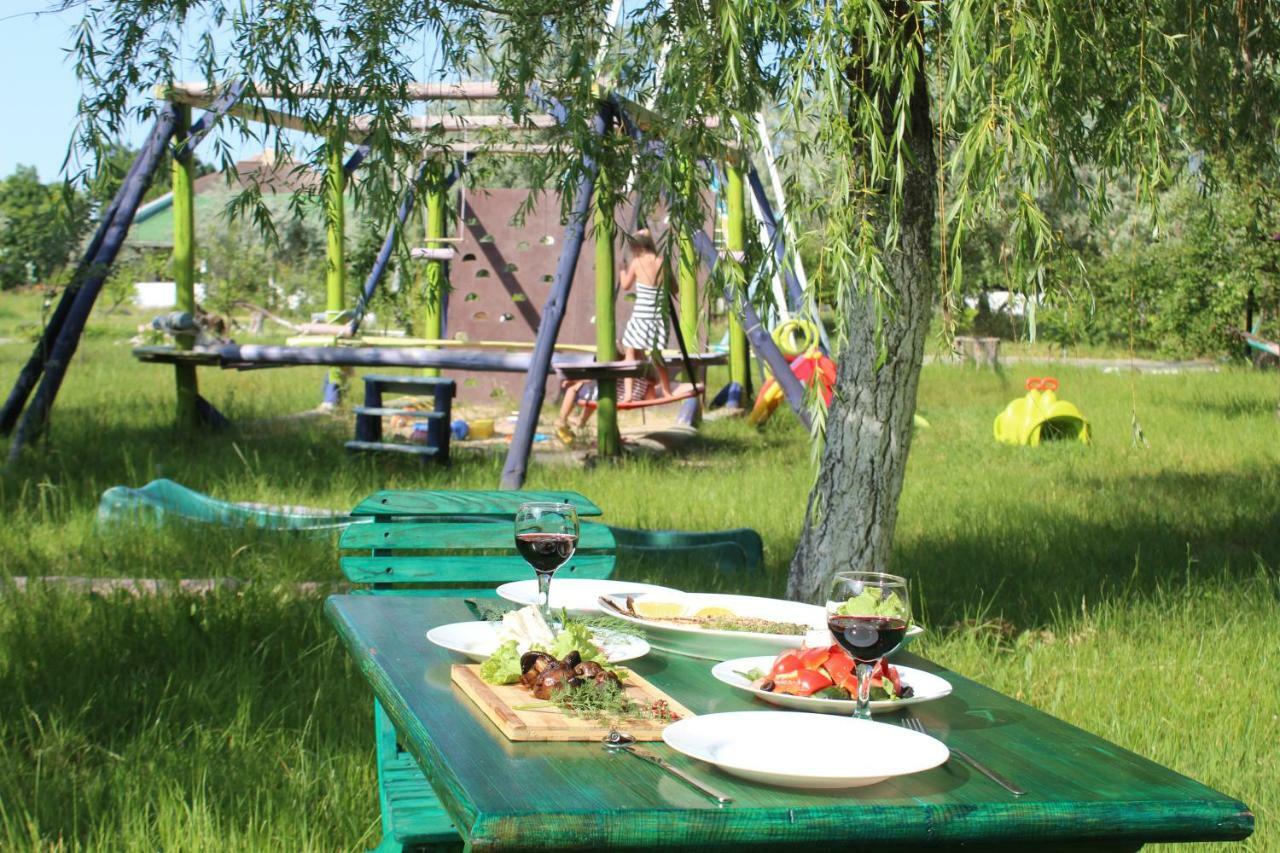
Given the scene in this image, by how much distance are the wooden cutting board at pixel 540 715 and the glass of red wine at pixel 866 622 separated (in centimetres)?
24

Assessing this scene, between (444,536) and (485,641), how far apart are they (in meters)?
1.26

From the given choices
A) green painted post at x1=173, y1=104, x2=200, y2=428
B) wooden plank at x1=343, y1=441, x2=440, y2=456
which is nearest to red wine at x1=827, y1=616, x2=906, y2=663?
wooden plank at x1=343, y1=441, x2=440, y2=456

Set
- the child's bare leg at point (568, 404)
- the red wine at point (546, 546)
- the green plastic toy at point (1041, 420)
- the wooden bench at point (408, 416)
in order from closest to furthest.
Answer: the red wine at point (546, 546)
the wooden bench at point (408, 416)
the green plastic toy at point (1041, 420)
the child's bare leg at point (568, 404)

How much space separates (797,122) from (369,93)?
186cm

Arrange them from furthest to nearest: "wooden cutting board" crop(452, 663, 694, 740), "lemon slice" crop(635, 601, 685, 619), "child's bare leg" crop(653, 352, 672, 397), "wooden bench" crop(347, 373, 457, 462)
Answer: "wooden bench" crop(347, 373, 457, 462) → "child's bare leg" crop(653, 352, 672, 397) → "lemon slice" crop(635, 601, 685, 619) → "wooden cutting board" crop(452, 663, 694, 740)

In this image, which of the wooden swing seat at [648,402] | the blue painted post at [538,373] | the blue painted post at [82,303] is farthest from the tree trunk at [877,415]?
the wooden swing seat at [648,402]

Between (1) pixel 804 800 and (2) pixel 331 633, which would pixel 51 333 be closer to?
(2) pixel 331 633

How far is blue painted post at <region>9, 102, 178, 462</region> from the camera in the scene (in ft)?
28.5

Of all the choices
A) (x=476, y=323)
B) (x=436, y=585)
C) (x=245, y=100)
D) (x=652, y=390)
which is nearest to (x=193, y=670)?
(x=436, y=585)

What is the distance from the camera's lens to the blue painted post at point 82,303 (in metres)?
8.67

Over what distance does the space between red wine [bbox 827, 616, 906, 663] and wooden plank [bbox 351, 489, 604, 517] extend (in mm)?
1652

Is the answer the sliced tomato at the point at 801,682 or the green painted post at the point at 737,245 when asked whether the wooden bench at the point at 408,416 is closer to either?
the green painted post at the point at 737,245

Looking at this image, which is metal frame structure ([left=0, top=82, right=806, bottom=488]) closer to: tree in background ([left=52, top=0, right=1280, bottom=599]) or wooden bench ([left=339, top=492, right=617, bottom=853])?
tree in background ([left=52, top=0, right=1280, bottom=599])

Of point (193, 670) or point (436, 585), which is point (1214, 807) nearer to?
point (436, 585)
